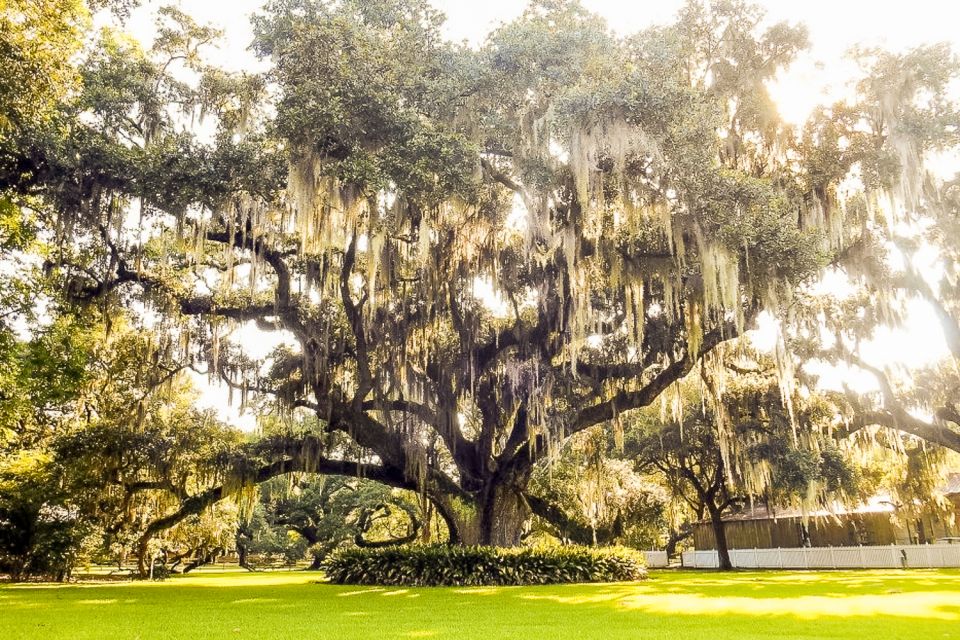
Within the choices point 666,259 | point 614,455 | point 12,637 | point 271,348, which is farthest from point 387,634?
point 614,455

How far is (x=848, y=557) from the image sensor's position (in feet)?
74.9

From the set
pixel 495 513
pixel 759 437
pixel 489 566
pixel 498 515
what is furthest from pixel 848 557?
pixel 489 566

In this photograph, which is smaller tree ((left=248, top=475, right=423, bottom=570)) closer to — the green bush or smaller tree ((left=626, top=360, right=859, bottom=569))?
the green bush

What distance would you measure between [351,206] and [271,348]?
6.57 meters

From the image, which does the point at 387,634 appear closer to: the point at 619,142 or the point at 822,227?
the point at 619,142

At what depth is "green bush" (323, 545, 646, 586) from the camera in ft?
47.6

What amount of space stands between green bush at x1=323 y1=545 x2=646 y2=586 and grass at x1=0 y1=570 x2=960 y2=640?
2229 mm

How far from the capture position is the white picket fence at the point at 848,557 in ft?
68.3

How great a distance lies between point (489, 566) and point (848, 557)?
51.1 ft

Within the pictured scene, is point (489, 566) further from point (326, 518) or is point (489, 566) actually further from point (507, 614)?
point (326, 518)

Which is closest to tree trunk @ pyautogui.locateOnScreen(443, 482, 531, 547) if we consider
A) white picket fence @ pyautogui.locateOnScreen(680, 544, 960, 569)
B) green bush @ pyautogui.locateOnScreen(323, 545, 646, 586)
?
green bush @ pyautogui.locateOnScreen(323, 545, 646, 586)

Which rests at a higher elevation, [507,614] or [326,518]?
[507,614]

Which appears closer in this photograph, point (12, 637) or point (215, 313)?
point (12, 637)

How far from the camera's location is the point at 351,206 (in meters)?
10.7
